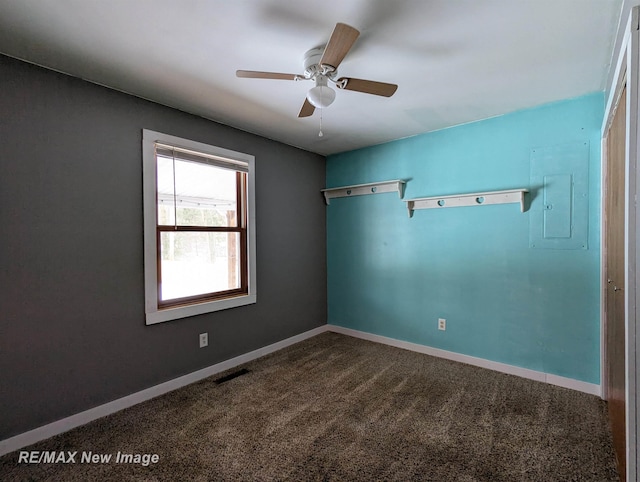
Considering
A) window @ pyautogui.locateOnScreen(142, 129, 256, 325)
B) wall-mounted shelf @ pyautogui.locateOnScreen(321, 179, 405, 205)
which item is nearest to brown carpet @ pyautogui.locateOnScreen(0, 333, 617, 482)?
window @ pyautogui.locateOnScreen(142, 129, 256, 325)

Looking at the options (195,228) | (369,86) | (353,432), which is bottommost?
(353,432)

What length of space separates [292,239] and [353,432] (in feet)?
7.29

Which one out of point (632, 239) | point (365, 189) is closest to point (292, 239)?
point (365, 189)

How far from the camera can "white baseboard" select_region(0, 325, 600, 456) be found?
6.41ft

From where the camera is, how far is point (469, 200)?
3.03 m

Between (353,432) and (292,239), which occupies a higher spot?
(292,239)

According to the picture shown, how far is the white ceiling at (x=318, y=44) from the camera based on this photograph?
152cm

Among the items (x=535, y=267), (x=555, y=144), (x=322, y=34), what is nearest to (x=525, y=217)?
(x=535, y=267)

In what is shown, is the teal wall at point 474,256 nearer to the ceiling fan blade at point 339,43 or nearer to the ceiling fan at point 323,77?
the ceiling fan at point 323,77

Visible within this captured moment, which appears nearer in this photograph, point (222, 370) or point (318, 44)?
point (318, 44)

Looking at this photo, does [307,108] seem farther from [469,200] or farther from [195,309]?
[195,309]

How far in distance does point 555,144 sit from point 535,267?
41.3 inches

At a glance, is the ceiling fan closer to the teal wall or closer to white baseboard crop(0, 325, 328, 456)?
the teal wall

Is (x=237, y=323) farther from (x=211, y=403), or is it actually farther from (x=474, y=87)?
(x=474, y=87)
